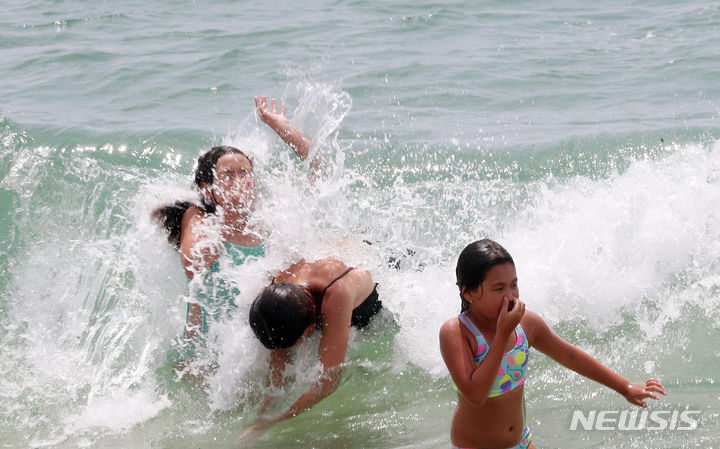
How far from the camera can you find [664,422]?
343cm

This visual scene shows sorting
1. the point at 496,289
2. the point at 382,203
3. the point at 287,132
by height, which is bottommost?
the point at 382,203

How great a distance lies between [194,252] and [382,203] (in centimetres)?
Result: 250

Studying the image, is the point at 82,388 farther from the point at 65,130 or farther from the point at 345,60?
the point at 345,60

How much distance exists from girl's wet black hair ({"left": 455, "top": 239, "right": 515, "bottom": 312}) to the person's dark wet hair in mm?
943

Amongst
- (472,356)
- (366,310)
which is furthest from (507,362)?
(366,310)

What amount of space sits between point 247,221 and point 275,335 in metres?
0.87

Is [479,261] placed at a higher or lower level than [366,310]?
higher

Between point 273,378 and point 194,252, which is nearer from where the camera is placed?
point 273,378

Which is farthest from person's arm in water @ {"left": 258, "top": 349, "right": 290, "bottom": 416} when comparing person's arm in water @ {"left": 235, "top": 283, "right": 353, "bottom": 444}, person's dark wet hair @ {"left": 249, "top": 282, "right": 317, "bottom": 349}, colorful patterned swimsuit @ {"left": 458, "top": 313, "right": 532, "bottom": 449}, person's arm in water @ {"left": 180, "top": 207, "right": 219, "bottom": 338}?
colorful patterned swimsuit @ {"left": 458, "top": 313, "right": 532, "bottom": 449}

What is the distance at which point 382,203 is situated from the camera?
6457 millimetres

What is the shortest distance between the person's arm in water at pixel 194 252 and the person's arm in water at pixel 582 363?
184 cm

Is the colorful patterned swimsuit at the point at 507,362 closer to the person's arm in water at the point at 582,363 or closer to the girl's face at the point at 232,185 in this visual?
the person's arm in water at the point at 582,363

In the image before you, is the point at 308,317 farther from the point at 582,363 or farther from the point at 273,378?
the point at 582,363

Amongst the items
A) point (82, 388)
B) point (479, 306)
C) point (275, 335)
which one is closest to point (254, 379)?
point (275, 335)
